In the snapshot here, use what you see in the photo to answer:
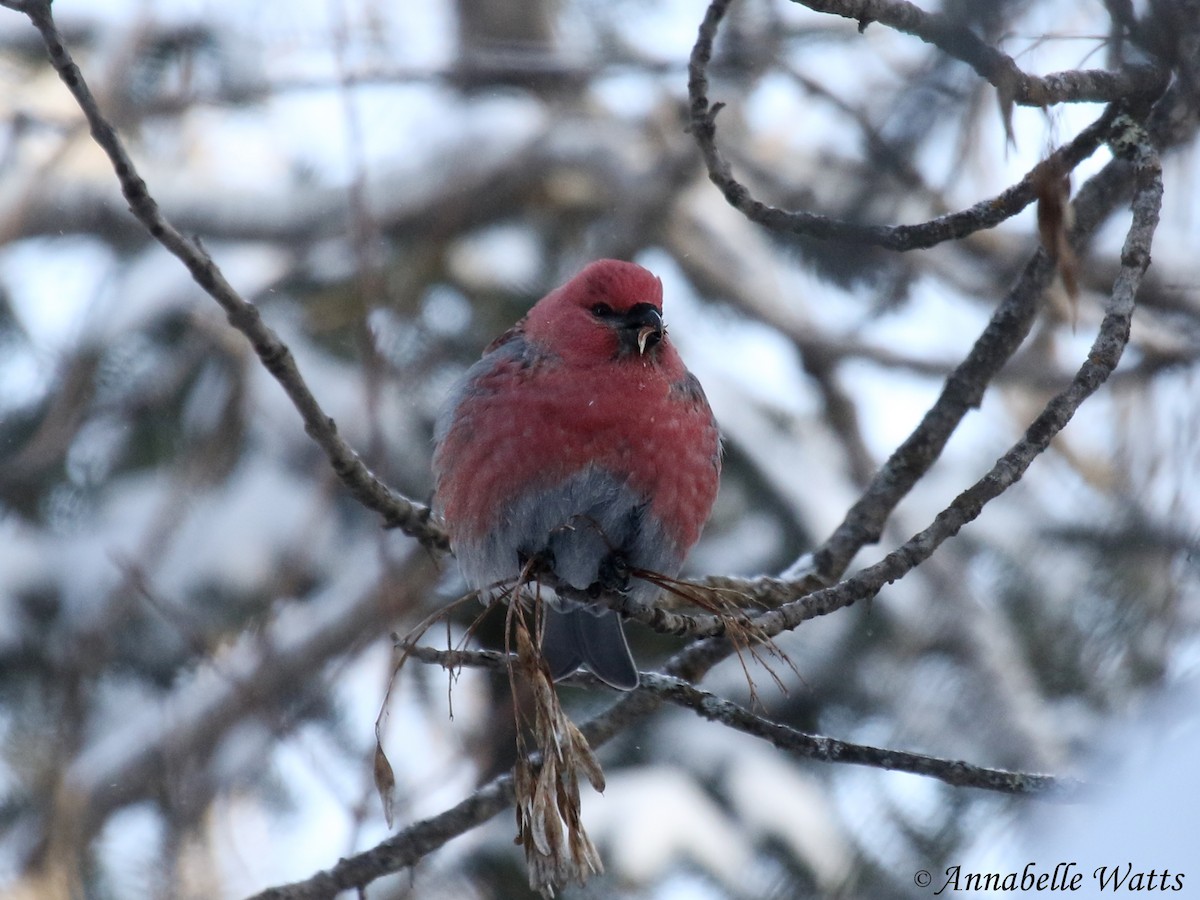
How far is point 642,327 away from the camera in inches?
110

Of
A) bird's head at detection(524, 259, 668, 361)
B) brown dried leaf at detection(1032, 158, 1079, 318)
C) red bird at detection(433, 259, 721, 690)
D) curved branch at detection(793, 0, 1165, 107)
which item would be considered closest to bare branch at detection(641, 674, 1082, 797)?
red bird at detection(433, 259, 721, 690)

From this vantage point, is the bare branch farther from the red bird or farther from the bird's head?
the bird's head

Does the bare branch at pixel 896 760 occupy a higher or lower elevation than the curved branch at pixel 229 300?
lower

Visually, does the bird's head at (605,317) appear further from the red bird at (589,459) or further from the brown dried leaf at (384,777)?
the brown dried leaf at (384,777)

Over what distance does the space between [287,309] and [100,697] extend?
192cm

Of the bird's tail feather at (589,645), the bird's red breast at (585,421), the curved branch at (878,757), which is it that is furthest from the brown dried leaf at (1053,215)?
the bird's tail feather at (589,645)

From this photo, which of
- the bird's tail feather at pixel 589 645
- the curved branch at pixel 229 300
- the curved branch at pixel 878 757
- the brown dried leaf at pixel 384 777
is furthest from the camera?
the bird's tail feather at pixel 589 645

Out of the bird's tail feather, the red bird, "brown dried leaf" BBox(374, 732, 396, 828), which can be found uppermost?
the red bird

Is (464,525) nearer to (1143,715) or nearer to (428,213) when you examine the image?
(1143,715)

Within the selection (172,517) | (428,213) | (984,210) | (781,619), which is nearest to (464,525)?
(781,619)

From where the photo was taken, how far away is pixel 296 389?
2156mm

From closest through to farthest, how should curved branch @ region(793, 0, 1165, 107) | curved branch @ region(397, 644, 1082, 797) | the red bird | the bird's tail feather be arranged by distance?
curved branch @ region(793, 0, 1165, 107)
curved branch @ region(397, 644, 1082, 797)
the red bird
the bird's tail feather

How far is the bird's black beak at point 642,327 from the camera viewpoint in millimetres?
2768

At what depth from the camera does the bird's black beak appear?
109 inches
